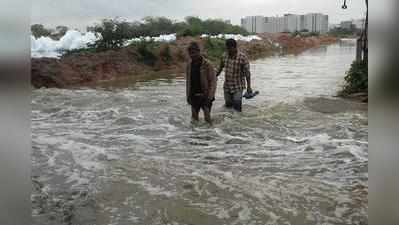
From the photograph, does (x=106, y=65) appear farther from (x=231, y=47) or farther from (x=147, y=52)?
(x=231, y=47)

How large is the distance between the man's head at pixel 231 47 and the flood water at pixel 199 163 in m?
0.82

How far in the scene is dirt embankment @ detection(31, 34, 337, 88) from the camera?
28.9ft

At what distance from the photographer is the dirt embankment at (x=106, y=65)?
8812 millimetres

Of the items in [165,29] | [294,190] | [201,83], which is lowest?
[294,190]

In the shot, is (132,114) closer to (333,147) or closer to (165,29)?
(333,147)

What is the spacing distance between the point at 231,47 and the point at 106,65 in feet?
20.6

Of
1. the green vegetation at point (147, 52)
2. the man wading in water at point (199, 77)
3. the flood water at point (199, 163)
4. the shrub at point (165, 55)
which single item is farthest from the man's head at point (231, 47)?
the green vegetation at point (147, 52)

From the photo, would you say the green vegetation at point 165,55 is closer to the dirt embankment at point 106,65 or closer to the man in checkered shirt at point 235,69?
the dirt embankment at point 106,65

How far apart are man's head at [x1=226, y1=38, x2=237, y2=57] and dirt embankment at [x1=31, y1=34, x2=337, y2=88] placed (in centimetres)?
385

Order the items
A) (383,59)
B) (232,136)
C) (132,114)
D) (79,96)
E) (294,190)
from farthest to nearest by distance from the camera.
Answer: (79,96) → (132,114) → (232,136) → (294,190) → (383,59)

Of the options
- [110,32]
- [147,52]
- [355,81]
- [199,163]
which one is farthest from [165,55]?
Result: [199,163]

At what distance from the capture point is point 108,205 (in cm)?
243

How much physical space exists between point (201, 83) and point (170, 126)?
795 millimetres

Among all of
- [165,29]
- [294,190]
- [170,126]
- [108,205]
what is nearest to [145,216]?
[108,205]
